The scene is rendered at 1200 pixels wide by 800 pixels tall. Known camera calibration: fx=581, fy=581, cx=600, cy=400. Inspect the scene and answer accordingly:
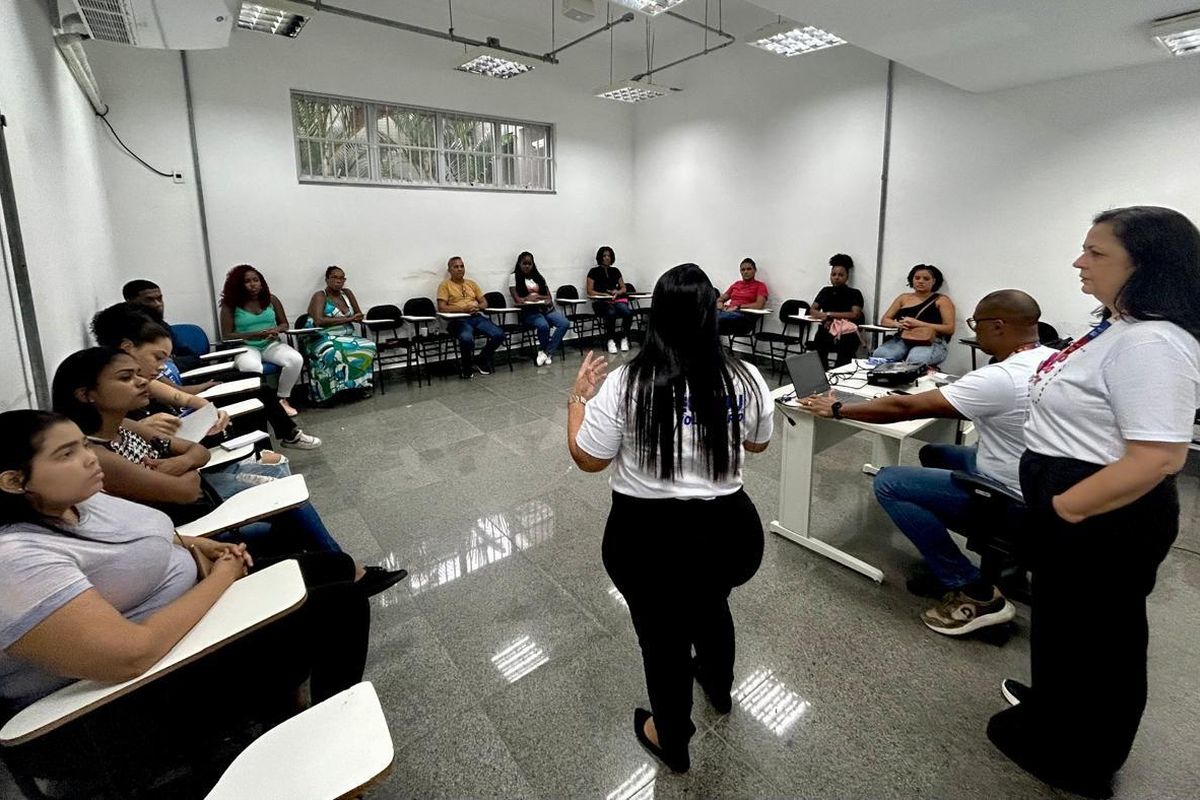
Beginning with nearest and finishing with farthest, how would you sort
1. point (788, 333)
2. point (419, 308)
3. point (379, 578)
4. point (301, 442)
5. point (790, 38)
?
1. point (379, 578)
2. point (301, 442)
3. point (790, 38)
4. point (419, 308)
5. point (788, 333)

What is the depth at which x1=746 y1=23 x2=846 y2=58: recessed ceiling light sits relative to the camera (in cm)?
449

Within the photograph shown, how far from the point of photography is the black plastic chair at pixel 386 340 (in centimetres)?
565

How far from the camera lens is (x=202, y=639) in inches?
47.7

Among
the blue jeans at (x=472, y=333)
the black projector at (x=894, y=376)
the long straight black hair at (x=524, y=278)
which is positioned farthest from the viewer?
the long straight black hair at (x=524, y=278)

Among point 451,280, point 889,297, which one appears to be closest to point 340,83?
point 451,280

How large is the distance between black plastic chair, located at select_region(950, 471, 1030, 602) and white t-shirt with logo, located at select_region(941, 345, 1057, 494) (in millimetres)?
78

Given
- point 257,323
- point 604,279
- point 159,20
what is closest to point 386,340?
point 257,323

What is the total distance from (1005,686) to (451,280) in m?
5.89

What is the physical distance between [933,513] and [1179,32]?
3.41m

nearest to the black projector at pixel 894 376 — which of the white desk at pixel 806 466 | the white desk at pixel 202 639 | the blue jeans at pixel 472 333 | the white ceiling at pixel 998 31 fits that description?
the white desk at pixel 806 466

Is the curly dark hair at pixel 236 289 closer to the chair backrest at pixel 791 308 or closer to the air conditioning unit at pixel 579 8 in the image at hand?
the air conditioning unit at pixel 579 8

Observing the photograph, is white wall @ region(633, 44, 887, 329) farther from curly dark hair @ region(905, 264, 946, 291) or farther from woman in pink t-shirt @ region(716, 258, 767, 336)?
curly dark hair @ region(905, 264, 946, 291)

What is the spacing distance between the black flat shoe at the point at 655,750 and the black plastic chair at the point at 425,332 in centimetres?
478

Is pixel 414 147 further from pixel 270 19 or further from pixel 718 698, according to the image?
pixel 718 698
